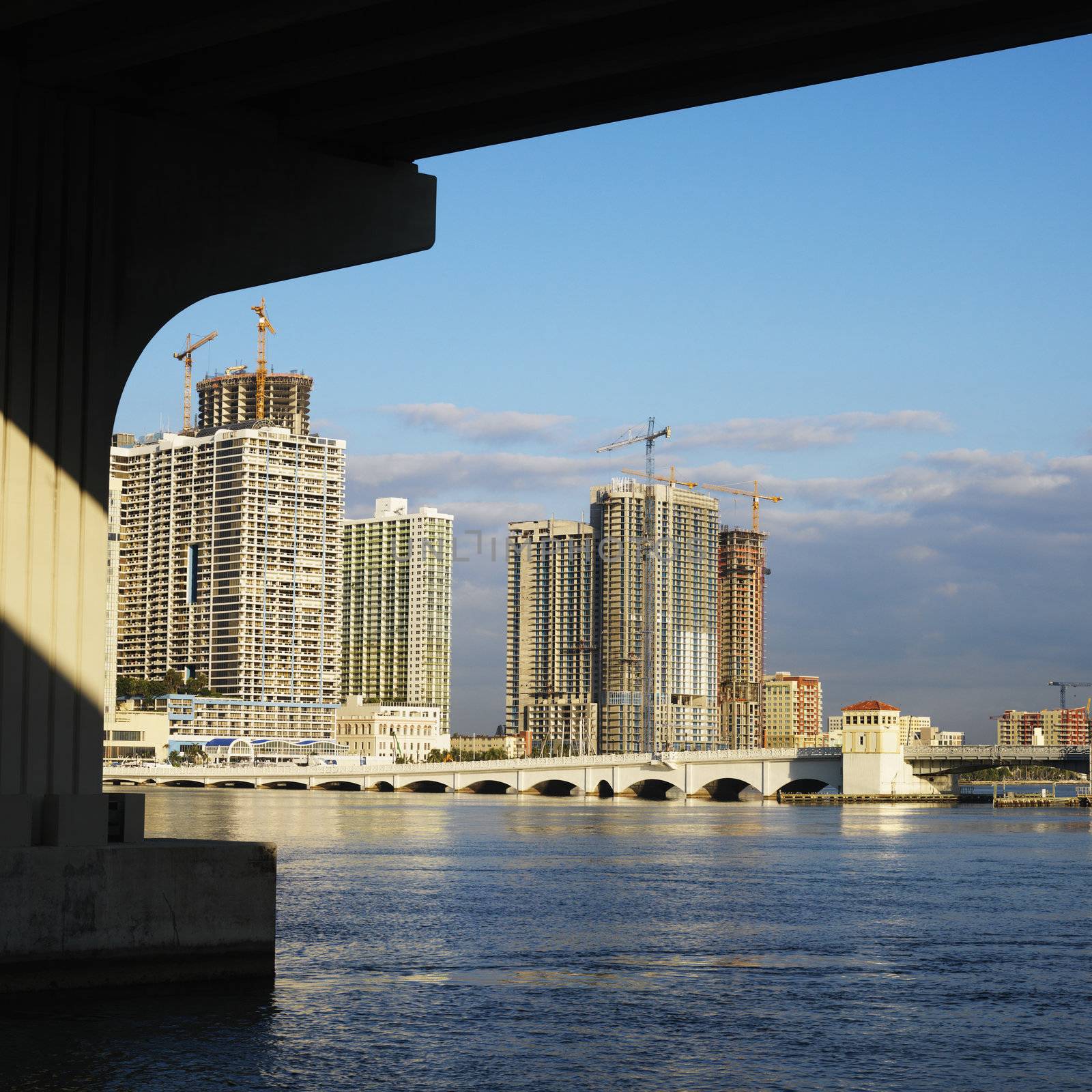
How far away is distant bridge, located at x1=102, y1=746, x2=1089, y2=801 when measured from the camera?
14638 cm

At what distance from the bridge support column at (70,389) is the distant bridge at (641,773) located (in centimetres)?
13038

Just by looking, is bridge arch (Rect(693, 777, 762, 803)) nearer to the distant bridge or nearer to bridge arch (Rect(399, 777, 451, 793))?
the distant bridge

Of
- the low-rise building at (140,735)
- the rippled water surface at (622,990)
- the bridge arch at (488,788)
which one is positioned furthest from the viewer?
the low-rise building at (140,735)

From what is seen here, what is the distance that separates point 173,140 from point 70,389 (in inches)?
117

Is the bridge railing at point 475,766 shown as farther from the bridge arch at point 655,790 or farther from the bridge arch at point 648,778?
the bridge arch at point 655,790

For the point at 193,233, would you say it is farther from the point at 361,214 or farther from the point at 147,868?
the point at 147,868

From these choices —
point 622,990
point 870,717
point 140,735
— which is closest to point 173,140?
point 622,990

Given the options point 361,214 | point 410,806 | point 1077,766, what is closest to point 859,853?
point 361,214

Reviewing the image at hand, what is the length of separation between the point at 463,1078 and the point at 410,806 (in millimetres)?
108170

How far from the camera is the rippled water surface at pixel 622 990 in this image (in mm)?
14656

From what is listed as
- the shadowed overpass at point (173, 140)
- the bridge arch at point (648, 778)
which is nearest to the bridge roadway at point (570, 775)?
the bridge arch at point (648, 778)

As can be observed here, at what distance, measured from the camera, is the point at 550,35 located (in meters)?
15.4

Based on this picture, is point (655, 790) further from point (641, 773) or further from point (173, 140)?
point (173, 140)

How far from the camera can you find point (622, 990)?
67.8 feet
